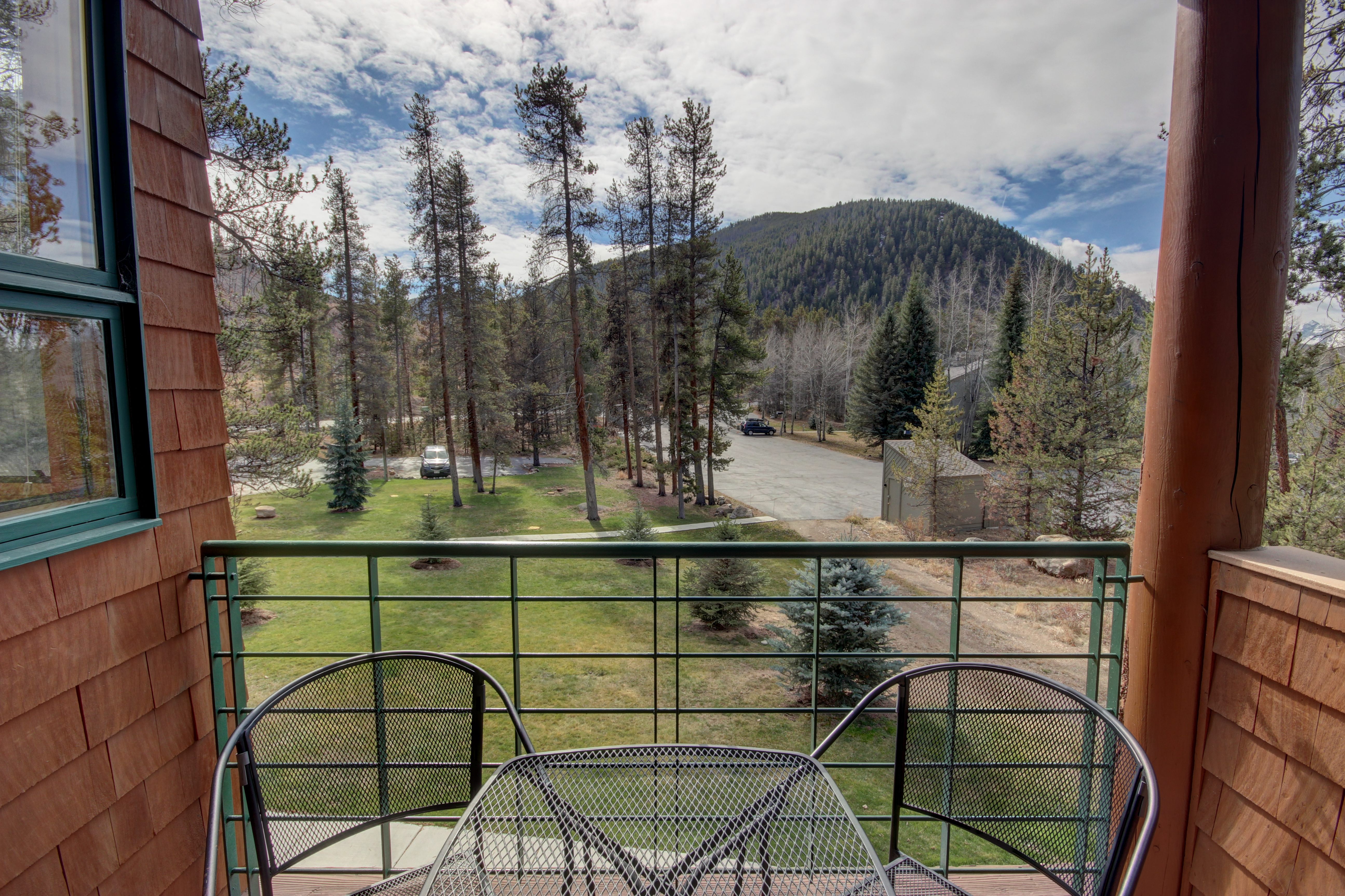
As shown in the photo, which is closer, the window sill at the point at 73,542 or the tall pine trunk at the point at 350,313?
the window sill at the point at 73,542

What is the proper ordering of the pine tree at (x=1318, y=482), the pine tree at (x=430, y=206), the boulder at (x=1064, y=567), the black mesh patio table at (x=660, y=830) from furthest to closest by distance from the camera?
the pine tree at (x=430, y=206)
the boulder at (x=1064, y=567)
the pine tree at (x=1318, y=482)
the black mesh patio table at (x=660, y=830)

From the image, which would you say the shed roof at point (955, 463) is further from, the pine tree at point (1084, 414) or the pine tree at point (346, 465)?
the pine tree at point (346, 465)

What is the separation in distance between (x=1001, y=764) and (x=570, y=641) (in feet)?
25.5

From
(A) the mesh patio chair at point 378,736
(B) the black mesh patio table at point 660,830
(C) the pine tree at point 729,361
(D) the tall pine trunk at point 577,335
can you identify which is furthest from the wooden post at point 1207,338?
(C) the pine tree at point 729,361

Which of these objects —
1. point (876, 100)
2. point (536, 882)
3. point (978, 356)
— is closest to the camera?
point (536, 882)

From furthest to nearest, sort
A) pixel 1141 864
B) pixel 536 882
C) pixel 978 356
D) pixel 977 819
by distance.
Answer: pixel 978 356
pixel 977 819
pixel 536 882
pixel 1141 864

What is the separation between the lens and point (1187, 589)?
4.33 ft

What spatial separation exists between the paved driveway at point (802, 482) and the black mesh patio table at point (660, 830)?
13549 millimetres

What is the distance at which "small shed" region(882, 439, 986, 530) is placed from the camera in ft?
43.0

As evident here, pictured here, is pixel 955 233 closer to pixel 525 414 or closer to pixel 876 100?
pixel 525 414

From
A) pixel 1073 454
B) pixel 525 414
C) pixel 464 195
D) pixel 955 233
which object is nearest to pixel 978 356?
pixel 1073 454

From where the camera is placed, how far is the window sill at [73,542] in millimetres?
1021

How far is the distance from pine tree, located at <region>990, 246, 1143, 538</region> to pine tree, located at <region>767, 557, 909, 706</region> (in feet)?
24.6

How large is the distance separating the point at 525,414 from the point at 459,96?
1258 centimetres
